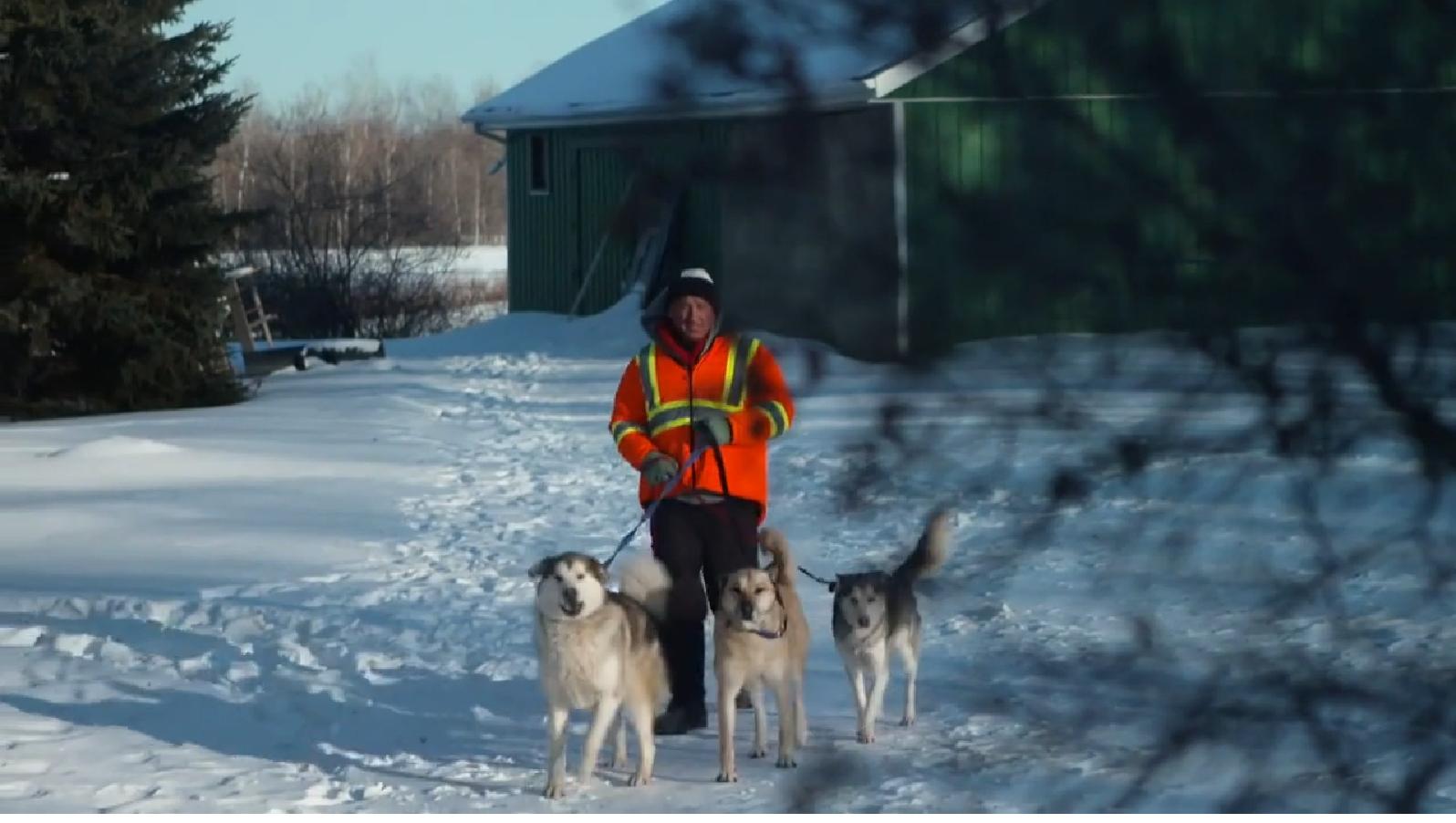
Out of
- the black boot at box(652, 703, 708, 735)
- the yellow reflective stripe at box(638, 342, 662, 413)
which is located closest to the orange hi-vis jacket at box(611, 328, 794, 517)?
the yellow reflective stripe at box(638, 342, 662, 413)

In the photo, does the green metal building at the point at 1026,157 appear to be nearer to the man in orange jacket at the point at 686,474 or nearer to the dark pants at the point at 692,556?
the man in orange jacket at the point at 686,474

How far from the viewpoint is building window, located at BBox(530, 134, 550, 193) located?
33.3 m

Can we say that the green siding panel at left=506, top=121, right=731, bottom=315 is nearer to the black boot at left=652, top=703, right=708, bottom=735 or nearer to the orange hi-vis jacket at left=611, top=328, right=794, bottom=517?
the orange hi-vis jacket at left=611, top=328, right=794, bottom=517

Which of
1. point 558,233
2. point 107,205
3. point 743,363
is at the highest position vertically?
point 107,205

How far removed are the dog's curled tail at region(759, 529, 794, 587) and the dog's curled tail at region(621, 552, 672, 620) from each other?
16.4 inches

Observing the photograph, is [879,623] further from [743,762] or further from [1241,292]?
[1241,292]

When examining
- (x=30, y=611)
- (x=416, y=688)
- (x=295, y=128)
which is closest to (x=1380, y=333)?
(x=416, y=688)

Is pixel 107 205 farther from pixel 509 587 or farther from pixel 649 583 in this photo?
pixel 649 583

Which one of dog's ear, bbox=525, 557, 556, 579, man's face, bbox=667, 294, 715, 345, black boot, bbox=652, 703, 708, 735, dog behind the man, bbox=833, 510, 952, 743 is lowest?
A: black boot, bbox=652, 703, 708, 735

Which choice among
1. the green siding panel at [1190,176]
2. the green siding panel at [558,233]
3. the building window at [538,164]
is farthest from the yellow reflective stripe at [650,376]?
the building window at [538,164]

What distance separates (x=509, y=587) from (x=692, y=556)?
3.42m

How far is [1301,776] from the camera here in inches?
104

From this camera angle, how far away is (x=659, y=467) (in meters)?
7.52

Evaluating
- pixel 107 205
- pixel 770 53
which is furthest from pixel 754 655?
pixel 107 205
